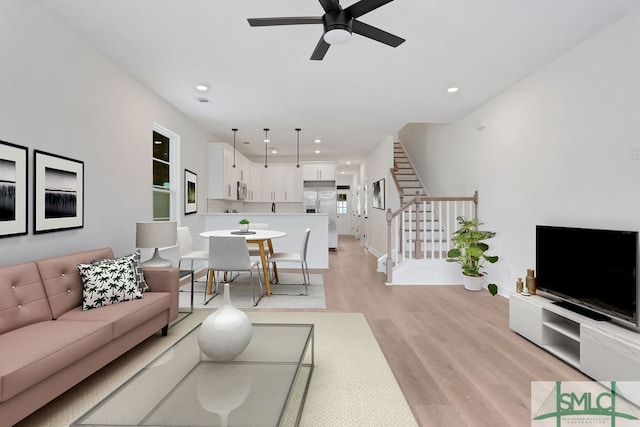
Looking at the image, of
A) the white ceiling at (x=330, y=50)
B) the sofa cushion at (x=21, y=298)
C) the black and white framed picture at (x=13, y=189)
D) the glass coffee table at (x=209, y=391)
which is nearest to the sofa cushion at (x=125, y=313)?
the sofa cushion at (x=21, y=298)

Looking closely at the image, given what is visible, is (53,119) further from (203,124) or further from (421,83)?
(421,83)

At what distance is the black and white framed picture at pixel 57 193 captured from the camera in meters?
2.41

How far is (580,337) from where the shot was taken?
224 cm

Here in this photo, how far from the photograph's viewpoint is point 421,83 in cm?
382

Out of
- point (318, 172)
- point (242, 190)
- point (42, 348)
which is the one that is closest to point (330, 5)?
point (42, 348)

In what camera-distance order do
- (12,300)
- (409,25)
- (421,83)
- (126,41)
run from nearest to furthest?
(12,300) < (409,25) < (126,41) < (421,83)

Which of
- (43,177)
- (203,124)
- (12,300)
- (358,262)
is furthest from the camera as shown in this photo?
(358,262)

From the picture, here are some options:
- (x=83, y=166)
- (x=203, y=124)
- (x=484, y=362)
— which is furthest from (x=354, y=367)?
(x=203, y=124)

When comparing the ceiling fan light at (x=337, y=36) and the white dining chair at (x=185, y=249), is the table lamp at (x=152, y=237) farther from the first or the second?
the ceiling fan light at (x=337, y=36)

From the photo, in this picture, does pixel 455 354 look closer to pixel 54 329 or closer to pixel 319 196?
pixel 54 329

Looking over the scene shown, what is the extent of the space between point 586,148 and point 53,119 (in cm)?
451

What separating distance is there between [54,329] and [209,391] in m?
1.17

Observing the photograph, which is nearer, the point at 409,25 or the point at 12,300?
the point at 12,300

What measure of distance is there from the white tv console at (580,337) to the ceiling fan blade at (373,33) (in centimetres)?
238
